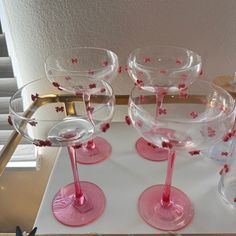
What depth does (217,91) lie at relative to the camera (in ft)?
1.56

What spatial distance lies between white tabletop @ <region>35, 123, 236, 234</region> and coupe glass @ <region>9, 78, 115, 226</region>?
15 millimetres

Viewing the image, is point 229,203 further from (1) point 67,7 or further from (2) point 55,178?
(1) point 67,7

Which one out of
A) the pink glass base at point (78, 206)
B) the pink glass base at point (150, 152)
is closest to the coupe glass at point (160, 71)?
the pink glass base at point (150, 152)

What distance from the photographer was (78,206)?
471 millimetres

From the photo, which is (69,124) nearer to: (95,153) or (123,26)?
(95,153)

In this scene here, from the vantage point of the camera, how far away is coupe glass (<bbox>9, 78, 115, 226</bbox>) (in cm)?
41

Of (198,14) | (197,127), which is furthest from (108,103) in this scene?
(198,14)

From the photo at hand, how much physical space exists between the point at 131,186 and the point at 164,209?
0.06 metres

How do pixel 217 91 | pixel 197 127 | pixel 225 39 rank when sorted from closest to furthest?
pixel 197 127 → pixel 217 91 → pixel 225 39

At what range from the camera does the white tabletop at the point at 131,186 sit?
17.1 inches

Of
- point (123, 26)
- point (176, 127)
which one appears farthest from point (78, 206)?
point (123, 26)

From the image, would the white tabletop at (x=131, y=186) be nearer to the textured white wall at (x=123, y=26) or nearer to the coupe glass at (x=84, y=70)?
the coupe glass at (x=84, y=70)

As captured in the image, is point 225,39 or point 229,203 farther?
point 225,39

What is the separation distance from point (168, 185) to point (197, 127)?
131 millimetres
